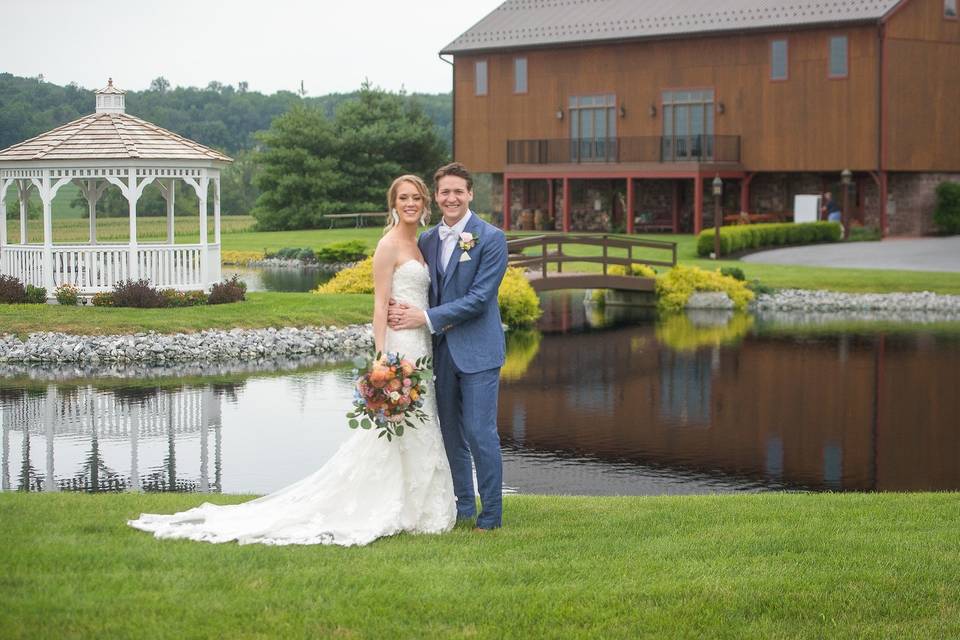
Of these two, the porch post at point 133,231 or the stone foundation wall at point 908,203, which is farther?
the stone foundation wall at point 908,203

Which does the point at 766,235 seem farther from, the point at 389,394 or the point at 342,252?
the point at 389,394

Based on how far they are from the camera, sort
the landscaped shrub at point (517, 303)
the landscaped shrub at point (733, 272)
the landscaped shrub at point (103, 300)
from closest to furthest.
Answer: the landscaped shrub at point (103, 300) → the landscaped shrub at point (517, 303) → the landscaped shrub at point (733, 272)

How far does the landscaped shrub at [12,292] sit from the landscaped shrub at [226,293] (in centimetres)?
299

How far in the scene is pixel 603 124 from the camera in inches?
1738

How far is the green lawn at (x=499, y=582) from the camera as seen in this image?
593cm

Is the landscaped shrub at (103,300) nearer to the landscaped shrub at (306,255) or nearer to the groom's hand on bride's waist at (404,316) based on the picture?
the groom's hand on bride's waist at (404,316)

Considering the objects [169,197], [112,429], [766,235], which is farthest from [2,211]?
[766,235]

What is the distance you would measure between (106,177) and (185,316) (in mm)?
2765

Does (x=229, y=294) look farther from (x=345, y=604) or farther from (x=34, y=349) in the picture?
(x=345, y=604)

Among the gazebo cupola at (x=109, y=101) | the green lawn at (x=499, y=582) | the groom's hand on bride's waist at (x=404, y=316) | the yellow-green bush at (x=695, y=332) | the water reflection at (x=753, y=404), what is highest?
the gazebo cupola at (x=109, y=101)

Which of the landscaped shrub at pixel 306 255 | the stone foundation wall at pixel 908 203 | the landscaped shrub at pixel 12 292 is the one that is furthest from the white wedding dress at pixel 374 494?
the stone foundation wall at pixel 908 203

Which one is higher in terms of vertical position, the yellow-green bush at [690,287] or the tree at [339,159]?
the tree at [339,159]

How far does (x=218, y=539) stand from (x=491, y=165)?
131 feet

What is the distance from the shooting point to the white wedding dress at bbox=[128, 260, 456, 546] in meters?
7.61
